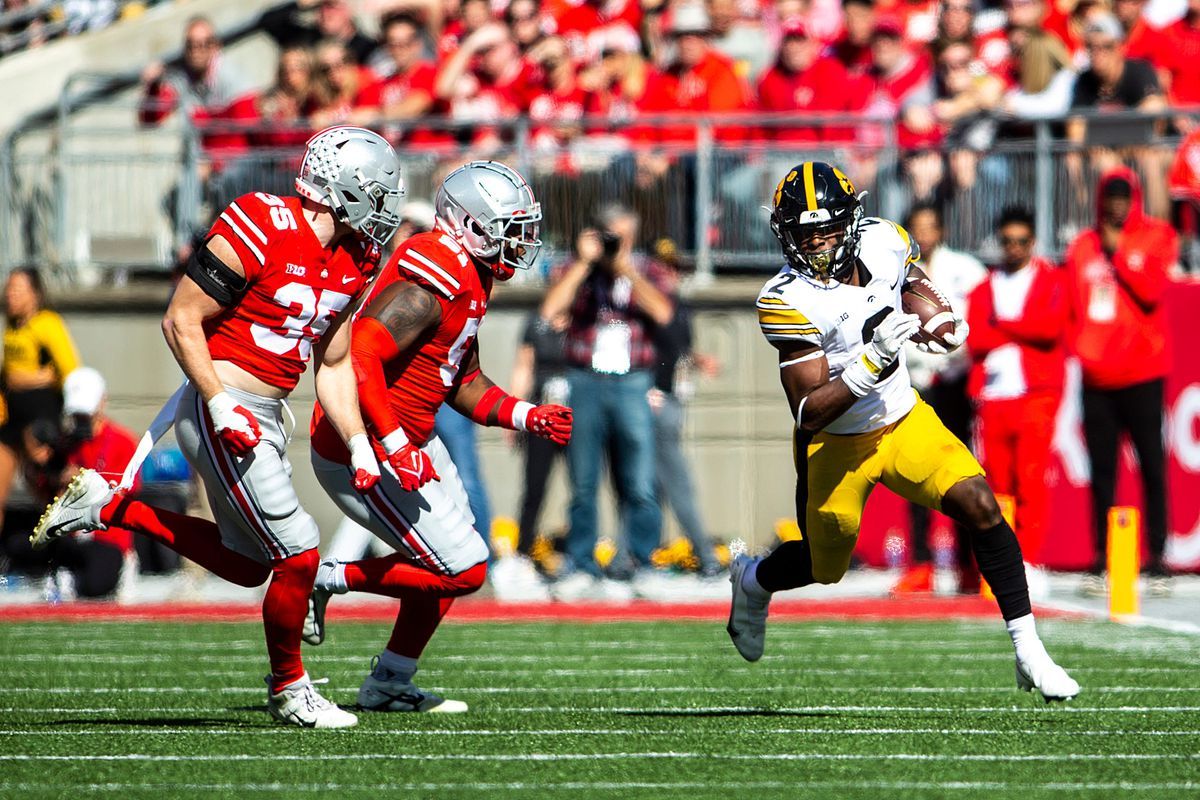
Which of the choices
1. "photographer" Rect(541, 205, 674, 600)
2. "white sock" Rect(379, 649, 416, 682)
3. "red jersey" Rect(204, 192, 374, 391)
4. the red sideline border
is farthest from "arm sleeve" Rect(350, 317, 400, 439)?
"photographer" Rect(541, 205, 674, 600)

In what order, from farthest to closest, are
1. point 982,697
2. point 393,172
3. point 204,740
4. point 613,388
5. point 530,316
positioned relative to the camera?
point 530,316 → point 613,388 → point 982,697 → point 393,172 → point 204,740

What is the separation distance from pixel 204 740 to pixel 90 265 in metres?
8.90

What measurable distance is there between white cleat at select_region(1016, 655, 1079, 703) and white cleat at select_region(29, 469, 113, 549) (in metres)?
3.13

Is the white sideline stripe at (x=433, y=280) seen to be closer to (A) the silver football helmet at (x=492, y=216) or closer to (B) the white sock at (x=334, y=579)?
(A) the silver football helmet at (x=492, y=216)

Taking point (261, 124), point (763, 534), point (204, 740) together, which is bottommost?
point (763, 534)

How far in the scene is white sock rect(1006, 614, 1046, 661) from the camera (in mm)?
6551

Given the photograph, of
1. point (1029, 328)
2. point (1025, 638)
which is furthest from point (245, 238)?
point (1029, 328)

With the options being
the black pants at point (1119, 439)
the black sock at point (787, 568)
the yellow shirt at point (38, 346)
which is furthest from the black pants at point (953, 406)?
the yellow shirt at point (38, 346)

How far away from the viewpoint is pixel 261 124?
14.1 metres

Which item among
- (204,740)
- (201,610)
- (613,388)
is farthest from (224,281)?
(613,388)

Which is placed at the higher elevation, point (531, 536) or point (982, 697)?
point (982, 697)

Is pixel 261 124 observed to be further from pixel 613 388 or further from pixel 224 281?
pixel 224 281

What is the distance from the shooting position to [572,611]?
36.0ft

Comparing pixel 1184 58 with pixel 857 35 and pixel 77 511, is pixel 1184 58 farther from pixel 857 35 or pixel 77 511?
pixel 77 511
